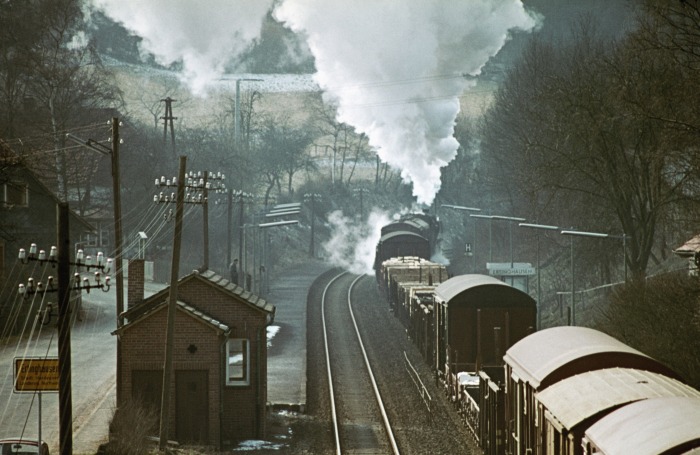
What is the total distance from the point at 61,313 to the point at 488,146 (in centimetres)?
5937

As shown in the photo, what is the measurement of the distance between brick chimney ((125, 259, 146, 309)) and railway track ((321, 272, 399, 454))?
A: 5733 mm

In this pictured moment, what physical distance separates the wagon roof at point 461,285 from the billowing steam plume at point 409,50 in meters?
34.4

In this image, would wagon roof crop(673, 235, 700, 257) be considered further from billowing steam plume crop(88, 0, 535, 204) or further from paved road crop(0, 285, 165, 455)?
billowing steam plume crop(88, 0, 535, 204)

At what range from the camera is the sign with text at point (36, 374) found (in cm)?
1641

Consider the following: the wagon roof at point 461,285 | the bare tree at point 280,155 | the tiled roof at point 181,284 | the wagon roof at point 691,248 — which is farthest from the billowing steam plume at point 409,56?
the tiled roof at point 181,284

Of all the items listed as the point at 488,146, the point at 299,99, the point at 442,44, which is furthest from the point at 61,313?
the point at 299,99

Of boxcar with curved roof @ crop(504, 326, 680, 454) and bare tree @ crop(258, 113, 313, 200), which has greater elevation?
bare tree @ crop(258, 113, 313, 200)

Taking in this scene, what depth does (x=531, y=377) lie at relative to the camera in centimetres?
1548

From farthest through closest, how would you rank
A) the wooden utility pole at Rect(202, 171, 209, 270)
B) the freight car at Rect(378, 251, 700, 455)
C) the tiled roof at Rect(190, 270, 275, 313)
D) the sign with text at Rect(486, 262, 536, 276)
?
the sign with text at Rect(486, 262, 536, 276)
the wooden utility pole at Rect(202, 171, 209, 270)
the tiled roof at Rect(190, 270, 275, 313)
the freight car at Rect(378, 251, 700, 455)

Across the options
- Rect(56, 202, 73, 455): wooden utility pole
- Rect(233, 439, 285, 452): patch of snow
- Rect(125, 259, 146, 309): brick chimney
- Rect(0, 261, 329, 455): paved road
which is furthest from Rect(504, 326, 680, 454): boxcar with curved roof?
Rect(125, 259, 146, 309): brick chimney

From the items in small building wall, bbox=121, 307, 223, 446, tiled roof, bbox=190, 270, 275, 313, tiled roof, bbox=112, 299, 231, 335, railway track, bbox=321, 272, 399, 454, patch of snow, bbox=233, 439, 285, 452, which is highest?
tiled roof, bbox=190, 270, 275, 313

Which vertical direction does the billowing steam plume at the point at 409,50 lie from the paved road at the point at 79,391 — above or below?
above

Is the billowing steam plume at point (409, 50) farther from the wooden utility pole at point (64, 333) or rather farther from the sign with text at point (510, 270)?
the wooden utility pole at point (64, 333)

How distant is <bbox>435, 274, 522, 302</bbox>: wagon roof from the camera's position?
2450cm
